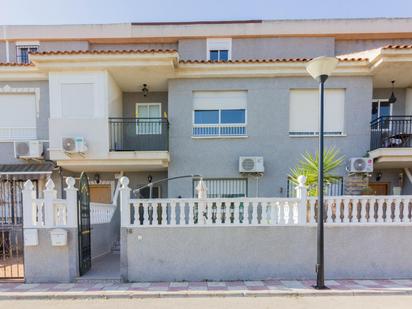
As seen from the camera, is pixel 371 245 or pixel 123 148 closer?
pixel 371 245

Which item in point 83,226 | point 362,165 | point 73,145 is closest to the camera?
point 83,226

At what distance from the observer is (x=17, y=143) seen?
862cm

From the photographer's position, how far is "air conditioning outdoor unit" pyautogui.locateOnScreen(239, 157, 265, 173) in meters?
8.54

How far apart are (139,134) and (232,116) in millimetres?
3702

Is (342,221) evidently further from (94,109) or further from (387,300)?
(94,109)

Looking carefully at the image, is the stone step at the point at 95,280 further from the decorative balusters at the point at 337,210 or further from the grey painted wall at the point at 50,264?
the decorative balusters at the point at 337,210

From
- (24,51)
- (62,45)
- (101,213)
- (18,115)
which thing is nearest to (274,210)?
(101,213)

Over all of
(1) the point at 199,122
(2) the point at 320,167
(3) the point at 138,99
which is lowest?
(2) the point at 320,167

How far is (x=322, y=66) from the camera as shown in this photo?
5223 millimetres

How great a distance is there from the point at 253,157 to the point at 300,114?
2515mm

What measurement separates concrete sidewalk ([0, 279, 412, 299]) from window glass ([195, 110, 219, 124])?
5.48 meters

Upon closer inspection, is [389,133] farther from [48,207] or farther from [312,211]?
[48,207]

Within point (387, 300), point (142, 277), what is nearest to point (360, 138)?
point (387, 300)

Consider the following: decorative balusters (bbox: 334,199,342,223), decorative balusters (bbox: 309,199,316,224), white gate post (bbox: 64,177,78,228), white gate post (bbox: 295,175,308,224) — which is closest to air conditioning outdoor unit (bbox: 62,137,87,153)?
white gate post (bbox: 64,177,78,228)
